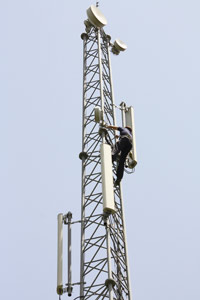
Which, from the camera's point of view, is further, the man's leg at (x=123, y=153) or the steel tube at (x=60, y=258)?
the man's leg at (x=123, y=153)

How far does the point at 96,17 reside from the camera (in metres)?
21.2

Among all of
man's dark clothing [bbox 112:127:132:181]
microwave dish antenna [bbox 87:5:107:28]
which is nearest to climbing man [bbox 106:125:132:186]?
man's dark clothing [bbox 112:127:132:181]

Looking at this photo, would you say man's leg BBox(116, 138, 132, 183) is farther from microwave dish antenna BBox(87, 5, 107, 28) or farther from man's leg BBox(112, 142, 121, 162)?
microwave dish antenna BBox(87, 5, 107, 28)

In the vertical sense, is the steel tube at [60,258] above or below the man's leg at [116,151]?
below

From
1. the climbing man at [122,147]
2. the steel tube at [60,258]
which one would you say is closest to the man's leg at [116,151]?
the climbing man at [122,147]

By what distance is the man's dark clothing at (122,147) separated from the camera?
17297 mm

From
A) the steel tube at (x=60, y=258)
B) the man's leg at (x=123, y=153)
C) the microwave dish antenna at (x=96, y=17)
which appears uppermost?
the microwave dish antenna at (x=96, y=17)

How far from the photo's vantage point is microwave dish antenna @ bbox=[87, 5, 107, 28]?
21250 millimetres

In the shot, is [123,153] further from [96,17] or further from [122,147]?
[96,17]

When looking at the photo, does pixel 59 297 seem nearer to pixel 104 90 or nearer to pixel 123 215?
pixel 123 215

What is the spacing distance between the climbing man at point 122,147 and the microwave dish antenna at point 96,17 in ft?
16.0

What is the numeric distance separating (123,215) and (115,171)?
1370 millimetres

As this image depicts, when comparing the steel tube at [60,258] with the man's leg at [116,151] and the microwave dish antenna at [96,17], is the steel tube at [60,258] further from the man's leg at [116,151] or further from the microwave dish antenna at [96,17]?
the microwave dish antenna at [96,17]

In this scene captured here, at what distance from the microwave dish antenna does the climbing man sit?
4881 mm
